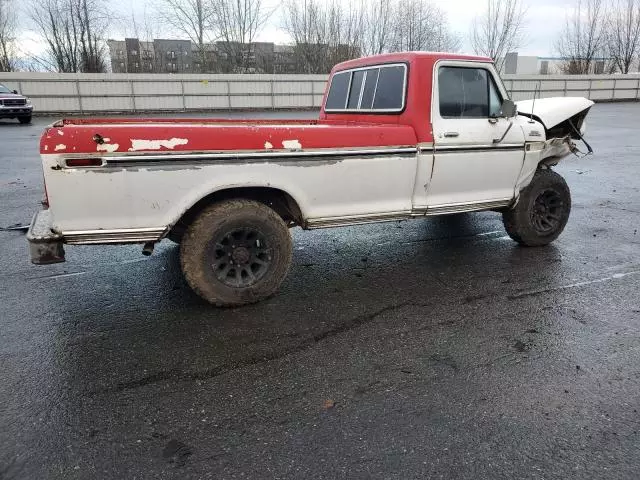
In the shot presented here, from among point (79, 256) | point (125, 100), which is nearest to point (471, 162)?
point (79, 256)

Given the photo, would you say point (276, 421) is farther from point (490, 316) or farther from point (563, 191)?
point (563, 191)

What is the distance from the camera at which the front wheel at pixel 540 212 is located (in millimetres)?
5617

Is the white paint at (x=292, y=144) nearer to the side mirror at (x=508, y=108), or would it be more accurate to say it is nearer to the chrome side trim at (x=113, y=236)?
the chrome side trim at (x=113, y=236)

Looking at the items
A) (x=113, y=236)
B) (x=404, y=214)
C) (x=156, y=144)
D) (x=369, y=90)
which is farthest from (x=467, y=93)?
(x=113, y=236)

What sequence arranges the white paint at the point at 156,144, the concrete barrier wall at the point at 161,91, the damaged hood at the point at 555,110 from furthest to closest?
1. the concrete barrier wall at the point at 161,91
2. the damaged hood at the point at 555,110
3. the white paint at the point at 156,144

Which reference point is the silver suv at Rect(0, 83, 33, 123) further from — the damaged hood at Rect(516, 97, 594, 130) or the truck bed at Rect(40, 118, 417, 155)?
the damaged hood at Rect(516, 97, 594, 130)

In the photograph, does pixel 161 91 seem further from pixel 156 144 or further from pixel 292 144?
pixel 156 144

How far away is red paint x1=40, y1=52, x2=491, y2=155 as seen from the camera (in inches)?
138

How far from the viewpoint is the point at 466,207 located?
5.14 m

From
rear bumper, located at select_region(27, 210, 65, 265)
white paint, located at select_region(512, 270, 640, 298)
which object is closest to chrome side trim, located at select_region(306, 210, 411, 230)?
white paint, located at select_region(512, 270, 640, 298)

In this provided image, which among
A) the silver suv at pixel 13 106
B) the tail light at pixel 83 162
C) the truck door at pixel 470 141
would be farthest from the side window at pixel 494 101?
the silver suv at pixel 13 106

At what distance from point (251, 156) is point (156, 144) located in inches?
27.8

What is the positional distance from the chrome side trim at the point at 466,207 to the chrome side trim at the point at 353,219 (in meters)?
0.30

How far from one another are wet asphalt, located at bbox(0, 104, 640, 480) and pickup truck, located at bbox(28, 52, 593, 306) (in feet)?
1.67
